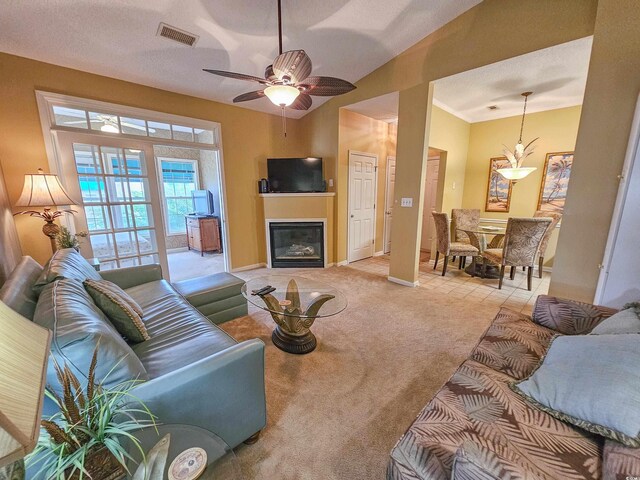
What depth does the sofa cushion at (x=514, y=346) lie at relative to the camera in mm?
1394

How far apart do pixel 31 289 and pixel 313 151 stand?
4.07 meters

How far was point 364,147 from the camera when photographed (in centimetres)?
477

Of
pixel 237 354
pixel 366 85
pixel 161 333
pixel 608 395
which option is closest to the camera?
pixel 608 395

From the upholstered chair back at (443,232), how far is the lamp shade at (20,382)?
4.24 meters

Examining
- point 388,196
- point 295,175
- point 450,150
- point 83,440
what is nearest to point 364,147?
point 388,196

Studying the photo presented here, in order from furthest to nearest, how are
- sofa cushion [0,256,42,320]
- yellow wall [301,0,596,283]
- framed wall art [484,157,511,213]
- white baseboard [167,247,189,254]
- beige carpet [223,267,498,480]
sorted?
1. white baseboard [167,247,189,254]
2. framed wall art [484,157,511,213]
3. yellow wall [301,0,596,283]
4. beige carpet [223,267,498,480]
5. sofa cushion [0,256,42,320]

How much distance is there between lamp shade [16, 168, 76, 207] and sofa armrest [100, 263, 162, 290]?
0.86 meters

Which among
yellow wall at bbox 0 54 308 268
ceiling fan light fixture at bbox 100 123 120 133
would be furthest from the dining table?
ceiling fan light fixture at bbox 100 123 120 133

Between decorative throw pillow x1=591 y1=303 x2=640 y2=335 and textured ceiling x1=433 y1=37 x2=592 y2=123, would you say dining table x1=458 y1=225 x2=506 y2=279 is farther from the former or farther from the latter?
decorative throw pillow x1=591 y1=303 x2=640 y2=335

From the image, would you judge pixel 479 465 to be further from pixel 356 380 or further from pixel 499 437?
pixel 356 380

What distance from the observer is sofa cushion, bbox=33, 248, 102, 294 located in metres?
1.48

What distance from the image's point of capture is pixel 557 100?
3982 millimetres

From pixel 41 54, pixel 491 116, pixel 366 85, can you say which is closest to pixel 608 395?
pixel 366 85

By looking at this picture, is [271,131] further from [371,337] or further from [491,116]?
[491,116]
